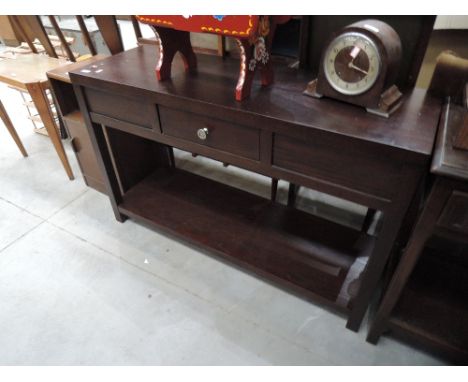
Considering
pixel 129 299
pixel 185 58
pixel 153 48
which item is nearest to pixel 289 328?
pixel 129 299

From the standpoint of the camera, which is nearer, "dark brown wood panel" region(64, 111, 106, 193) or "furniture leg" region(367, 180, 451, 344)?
"furniture leg" region(367, 180, 451, 344)

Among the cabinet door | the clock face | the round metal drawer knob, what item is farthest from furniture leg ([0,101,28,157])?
the clock face

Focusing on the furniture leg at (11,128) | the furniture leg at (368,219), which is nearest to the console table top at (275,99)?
the furniture leg at (368,219)

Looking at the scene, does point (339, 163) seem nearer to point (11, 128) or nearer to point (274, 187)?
point (274, 187)

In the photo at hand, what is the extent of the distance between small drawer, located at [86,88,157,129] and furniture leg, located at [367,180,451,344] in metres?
0.83

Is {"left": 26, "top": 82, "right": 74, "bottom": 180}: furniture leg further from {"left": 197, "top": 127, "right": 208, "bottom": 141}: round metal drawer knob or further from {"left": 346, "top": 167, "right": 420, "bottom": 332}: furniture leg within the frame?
{"left": 346, "top": 167, "right": 420, "bottom": 332}: furniture leg

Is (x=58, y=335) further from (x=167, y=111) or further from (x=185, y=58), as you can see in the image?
(x=185, y=58)

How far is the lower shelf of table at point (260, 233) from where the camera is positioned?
3.96 ft

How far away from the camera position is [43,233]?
63.4 inches

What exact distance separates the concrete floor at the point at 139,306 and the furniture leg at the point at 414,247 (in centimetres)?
18

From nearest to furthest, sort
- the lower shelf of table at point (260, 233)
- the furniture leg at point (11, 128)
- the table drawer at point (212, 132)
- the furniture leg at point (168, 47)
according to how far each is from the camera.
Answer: the table drawer at point (212, 132) < the furniture leg at point (168, 47) < the lower shelf of table at point (260, 233) < the furniture leg at point (11, 128)

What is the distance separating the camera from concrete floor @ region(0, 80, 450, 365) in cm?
112

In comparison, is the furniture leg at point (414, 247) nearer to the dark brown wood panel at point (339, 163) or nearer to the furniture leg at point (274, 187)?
the dark brown wood panel at point (339, 163)

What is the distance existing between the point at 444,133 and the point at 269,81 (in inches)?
20.0
